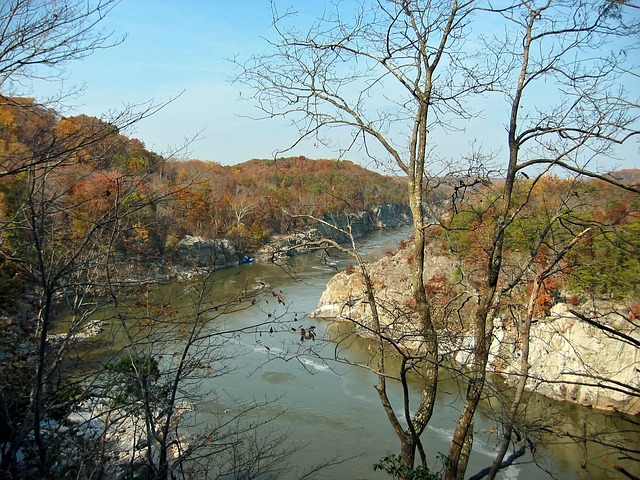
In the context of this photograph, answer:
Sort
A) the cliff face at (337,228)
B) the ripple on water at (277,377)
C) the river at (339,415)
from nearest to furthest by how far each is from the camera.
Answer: the cliff face at (337,228), the river at (339,415), the ripple on water at (277,377)

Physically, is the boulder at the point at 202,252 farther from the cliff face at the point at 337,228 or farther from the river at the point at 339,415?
the river at the point at 339,415

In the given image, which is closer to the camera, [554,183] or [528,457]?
[554,183]

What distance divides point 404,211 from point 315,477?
167 inches

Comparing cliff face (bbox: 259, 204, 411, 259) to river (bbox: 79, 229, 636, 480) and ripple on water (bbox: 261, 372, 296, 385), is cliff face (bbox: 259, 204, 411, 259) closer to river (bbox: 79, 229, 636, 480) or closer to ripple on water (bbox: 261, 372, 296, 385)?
river (bbox: 79, 229, 636, 480)

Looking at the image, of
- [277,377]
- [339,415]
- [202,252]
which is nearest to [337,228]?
[339,415]

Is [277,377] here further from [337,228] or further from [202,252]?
[202,252]

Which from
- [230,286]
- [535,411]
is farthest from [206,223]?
[230,286]

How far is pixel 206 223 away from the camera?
239 inches

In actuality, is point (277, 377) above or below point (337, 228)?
below

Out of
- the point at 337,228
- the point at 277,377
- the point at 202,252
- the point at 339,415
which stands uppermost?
the point at 337,228

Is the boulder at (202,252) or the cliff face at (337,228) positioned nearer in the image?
the cliff face at (337,228)

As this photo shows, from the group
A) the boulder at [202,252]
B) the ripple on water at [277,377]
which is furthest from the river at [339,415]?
the boulder at [202,252]

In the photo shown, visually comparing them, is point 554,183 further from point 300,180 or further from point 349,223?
point 300,180

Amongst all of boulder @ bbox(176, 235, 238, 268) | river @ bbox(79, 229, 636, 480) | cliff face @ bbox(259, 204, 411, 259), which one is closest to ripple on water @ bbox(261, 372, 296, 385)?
river @ bbox(79, 229, 636, 480)
